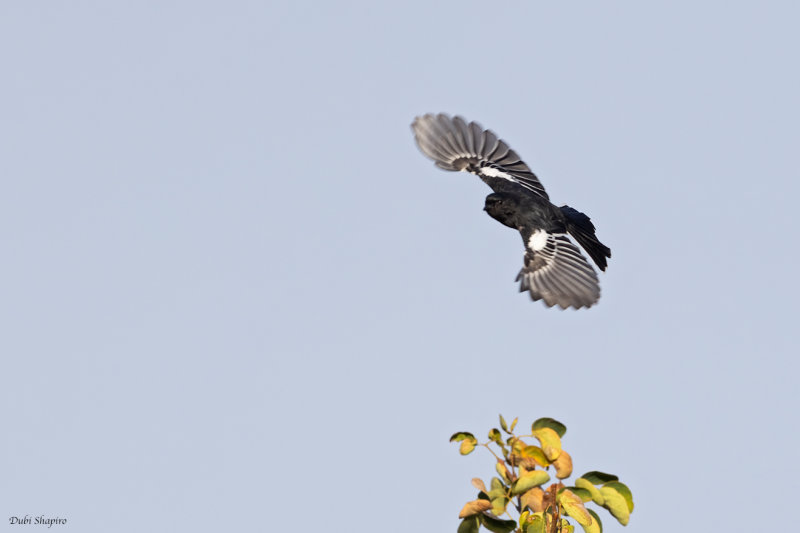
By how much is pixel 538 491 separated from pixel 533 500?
5cm

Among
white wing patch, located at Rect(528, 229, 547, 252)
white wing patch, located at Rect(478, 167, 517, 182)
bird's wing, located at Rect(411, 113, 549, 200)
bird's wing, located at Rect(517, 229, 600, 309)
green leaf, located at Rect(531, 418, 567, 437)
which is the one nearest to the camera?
green leaf, located at Rect(531, 418, 567, 437)

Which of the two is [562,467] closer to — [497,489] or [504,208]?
[497,489]

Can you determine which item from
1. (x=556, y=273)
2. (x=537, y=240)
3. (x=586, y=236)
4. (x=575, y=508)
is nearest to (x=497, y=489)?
(x=575, y=508)

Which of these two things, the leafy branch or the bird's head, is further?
the bird's head

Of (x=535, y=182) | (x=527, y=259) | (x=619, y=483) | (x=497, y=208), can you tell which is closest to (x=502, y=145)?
(x=535, y=182)

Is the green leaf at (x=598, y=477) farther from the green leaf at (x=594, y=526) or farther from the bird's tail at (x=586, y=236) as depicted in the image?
the bird's tail at (x=586, y=236)

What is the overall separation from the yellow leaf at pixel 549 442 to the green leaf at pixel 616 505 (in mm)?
259

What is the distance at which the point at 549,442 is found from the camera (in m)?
3.98

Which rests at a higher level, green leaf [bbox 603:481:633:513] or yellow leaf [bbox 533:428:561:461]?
yellow leaf [bbox 533:428:561:461]

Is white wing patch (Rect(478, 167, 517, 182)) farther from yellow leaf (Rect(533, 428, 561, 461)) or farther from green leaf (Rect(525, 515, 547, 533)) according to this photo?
green leaf (Rect(525, 515, 547, 533))

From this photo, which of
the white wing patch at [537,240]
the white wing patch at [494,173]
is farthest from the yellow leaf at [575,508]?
the white wing patch at [494,173]

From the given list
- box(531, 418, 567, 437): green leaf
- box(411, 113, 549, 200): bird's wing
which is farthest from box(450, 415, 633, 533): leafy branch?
box(411, 113, 549, 200): bird's wing

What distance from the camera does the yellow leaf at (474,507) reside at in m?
3.87

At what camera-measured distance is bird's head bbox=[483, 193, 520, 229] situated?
13672 mm
